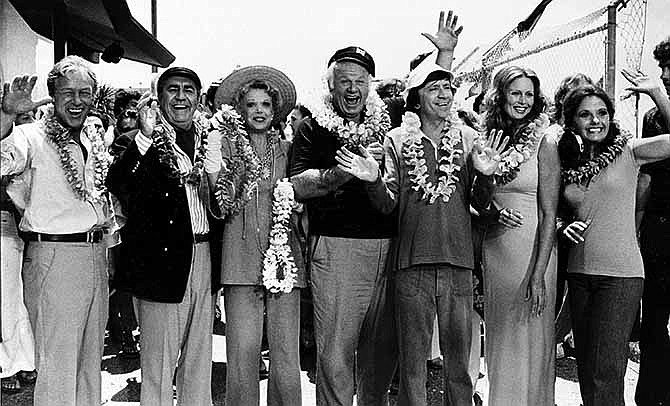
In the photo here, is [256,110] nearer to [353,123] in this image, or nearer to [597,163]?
[353,123]

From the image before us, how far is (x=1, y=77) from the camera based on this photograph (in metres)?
3.25

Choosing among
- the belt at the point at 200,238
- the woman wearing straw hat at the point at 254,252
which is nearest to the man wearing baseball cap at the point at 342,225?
the woman wearing straw hat at the point at 254,252

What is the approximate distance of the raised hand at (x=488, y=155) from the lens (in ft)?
11.4

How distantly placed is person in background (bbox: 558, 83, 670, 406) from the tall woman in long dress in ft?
0.42

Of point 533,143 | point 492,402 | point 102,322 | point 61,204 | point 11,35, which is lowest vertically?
point 492,402

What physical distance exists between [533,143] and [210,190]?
1734 mm

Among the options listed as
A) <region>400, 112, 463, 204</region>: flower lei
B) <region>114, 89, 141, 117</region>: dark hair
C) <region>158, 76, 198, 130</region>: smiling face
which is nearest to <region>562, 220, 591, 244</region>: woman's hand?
<region>400, 112, 463, 204</region>: flower lei

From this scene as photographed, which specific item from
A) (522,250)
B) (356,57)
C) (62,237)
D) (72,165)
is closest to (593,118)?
(522,250)

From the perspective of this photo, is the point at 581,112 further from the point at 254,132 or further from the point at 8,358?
the point at 8,358

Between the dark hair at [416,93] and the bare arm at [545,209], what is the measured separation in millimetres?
621

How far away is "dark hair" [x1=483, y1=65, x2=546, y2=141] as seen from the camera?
12.6 ft

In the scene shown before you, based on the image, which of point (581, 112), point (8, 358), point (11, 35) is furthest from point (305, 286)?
point (11, 35)

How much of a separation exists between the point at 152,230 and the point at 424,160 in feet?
4.56

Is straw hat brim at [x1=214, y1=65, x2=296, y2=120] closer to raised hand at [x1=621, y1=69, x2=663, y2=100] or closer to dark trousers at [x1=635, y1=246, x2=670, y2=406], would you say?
raised hand at [x1=621, y1=69, x2=663, y2=100]
